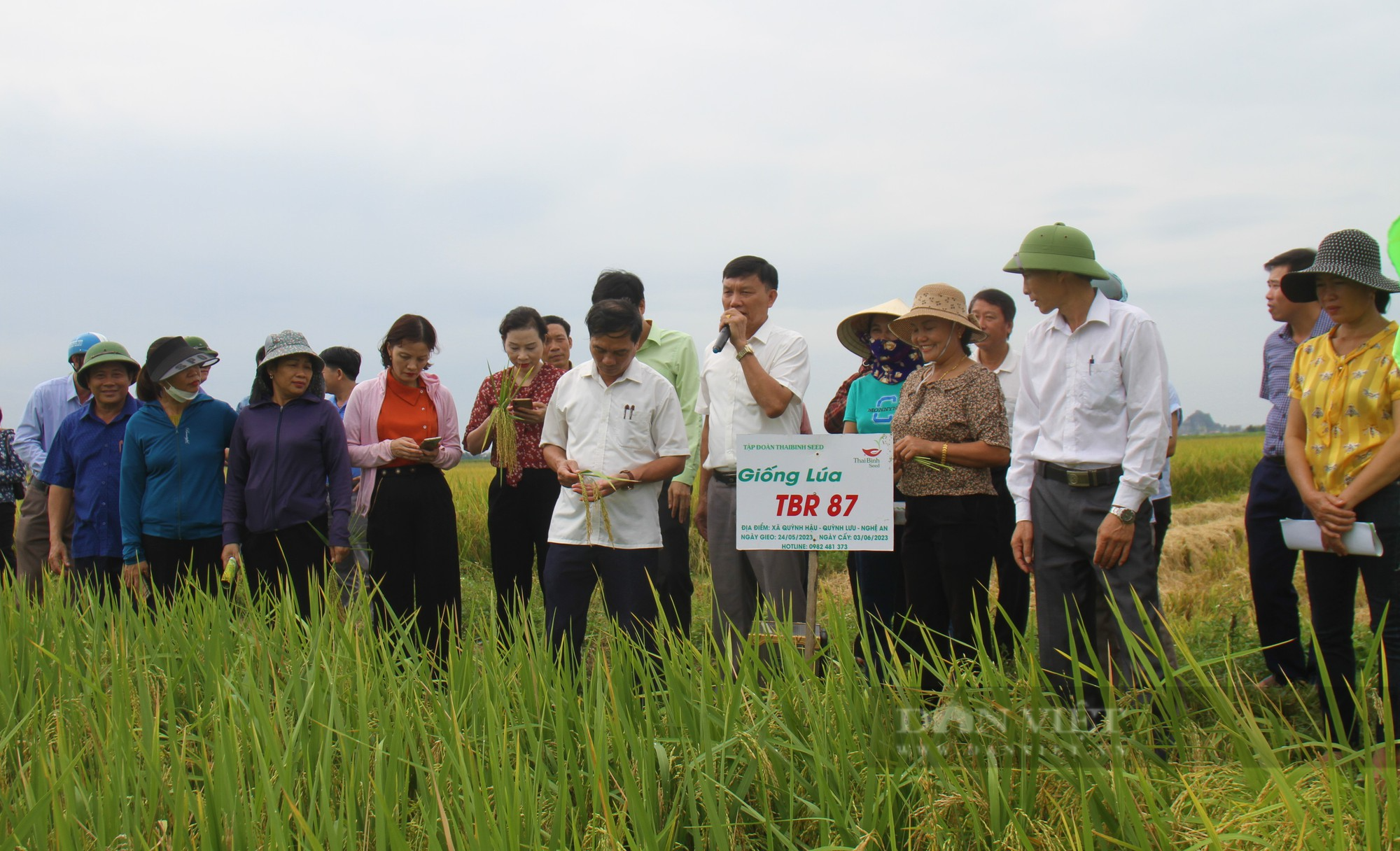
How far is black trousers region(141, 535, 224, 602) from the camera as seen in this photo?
15.0ft

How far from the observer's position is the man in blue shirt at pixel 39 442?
19.3ft

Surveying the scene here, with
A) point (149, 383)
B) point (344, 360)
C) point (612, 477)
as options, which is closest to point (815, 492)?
point (612, 477)

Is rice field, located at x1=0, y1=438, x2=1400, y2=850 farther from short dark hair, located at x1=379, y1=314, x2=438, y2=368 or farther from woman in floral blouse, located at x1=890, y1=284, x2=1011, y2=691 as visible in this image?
short dark hair, located at x1=379, y1=314, x2=438, y2=368

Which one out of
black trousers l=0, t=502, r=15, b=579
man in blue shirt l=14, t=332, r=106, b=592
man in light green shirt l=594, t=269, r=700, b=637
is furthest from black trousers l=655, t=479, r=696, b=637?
black trousers l=0, t=502, r=15, b=579

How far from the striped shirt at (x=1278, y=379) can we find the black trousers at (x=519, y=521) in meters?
3.12

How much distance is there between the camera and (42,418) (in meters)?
6.02

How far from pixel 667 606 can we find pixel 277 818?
9.77ft

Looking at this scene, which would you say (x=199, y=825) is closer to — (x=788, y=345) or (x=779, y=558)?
(x=779, y=558)

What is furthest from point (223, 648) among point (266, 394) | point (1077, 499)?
point (1077, 499)

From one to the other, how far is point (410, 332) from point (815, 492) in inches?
82.0

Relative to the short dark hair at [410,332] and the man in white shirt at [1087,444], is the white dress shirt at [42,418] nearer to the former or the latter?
the short dark hair at [410,332]

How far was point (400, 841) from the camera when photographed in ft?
5.80

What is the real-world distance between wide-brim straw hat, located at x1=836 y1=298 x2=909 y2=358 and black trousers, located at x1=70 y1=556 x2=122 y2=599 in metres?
3.59

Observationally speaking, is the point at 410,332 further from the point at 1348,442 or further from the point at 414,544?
the point at 1348,442
